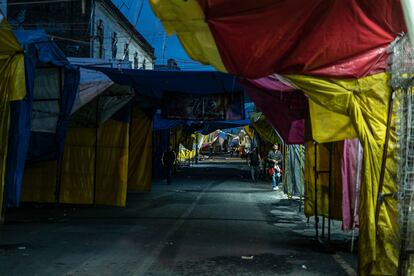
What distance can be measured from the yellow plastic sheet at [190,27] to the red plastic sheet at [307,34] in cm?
11

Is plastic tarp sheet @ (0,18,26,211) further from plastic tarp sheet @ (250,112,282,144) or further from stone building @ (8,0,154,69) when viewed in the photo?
stone building @ (8,0,154,69)

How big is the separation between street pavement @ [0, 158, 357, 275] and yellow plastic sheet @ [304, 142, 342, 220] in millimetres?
614

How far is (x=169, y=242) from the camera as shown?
9.73 metres

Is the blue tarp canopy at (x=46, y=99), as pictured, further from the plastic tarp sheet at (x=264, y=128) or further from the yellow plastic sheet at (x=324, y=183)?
the plastic tarp sheet at (x=264, y=128)

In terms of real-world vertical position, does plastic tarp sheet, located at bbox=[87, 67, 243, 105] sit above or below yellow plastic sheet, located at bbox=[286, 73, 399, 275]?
above

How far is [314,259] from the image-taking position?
8.41 meters

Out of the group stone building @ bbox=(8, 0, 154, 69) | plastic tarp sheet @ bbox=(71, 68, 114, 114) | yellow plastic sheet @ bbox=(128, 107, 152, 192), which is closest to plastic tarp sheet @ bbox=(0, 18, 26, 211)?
plastic tarp sheet @ bbox=(71, 68, 114, 114)

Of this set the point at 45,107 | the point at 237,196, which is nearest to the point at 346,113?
the point at 45,107

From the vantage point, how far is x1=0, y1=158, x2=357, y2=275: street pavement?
25.1 ft

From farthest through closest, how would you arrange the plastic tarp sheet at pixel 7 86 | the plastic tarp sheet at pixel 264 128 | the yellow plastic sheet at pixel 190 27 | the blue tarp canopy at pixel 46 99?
the plastic tarp sheet at pixel 264 128 < the blue tarp canopy at pixel 46 99 < the plastic tarp sheet at pixel 7 86 < the yellow plastic sheet at pixel 190 27

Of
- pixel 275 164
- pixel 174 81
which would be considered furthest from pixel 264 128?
pixel 174 81

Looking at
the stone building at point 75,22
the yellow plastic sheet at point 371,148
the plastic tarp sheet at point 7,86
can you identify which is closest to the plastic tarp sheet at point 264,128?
the stone building at point 75,22

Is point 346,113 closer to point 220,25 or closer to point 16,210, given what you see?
point 220,25

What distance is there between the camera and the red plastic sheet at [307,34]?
20.8 feet
